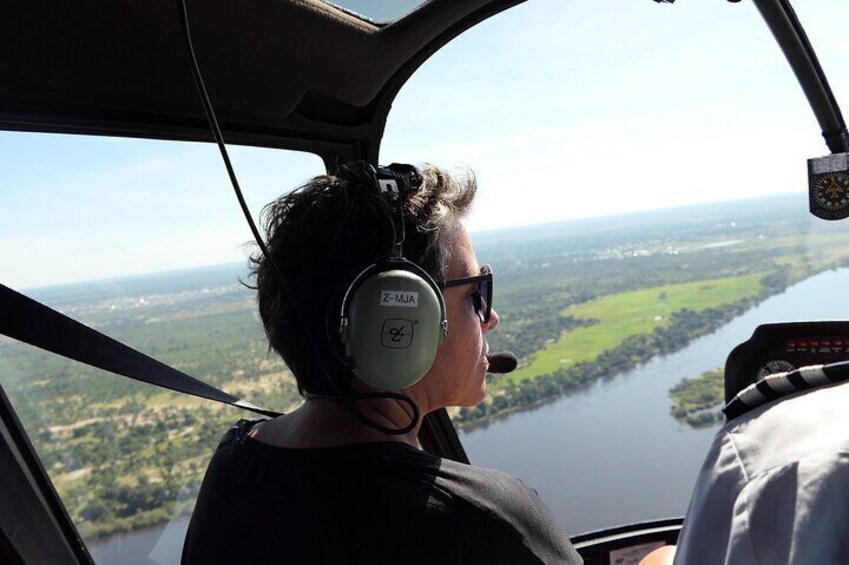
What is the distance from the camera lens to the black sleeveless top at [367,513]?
904 millimetres

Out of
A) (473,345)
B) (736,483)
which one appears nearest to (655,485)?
(473,345)

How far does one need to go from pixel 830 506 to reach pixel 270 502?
756 mm

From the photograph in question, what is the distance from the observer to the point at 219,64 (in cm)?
148

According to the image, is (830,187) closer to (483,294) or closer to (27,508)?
(483,294)

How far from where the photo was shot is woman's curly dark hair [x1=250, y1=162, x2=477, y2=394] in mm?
1115

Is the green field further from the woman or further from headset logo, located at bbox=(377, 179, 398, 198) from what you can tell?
headset logo, located at bbox=(377, 179, 398, 198)

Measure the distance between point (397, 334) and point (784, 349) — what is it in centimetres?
107

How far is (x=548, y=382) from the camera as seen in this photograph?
2479mm

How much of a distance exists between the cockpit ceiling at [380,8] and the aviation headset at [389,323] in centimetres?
86

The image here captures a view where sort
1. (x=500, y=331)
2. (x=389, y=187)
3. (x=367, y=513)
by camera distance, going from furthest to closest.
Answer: (x=500, y=331) → (x=389, y=187) → (x=367, y=513)

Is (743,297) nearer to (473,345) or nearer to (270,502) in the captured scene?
(473,345)

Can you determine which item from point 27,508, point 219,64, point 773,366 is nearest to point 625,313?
point 773,366

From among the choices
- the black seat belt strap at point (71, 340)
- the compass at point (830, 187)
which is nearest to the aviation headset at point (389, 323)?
the black seat belt strap at point (71, 340)

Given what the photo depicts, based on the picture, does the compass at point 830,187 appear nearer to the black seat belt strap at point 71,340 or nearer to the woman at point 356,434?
the woman at point 356,434
